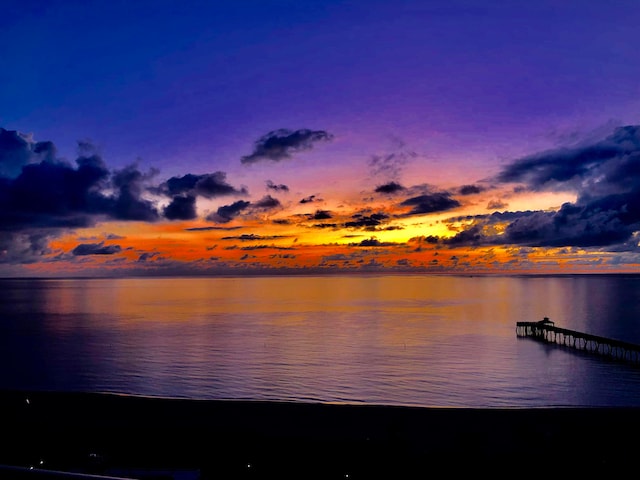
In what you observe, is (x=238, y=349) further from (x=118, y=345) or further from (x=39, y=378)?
(x=39, y=378)

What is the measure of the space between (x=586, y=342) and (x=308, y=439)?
178 feet

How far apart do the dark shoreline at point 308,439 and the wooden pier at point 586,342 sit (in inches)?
1096

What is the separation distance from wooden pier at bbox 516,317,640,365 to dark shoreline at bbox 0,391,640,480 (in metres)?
27.8


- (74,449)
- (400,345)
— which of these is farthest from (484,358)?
(74,449)

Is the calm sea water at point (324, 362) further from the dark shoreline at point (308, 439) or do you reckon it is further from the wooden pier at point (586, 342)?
the dark shoreline at point (308, 439)

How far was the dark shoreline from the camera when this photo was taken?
68.6ft

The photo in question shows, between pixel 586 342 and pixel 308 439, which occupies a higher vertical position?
pixel 308 439

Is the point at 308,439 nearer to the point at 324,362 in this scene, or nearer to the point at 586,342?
the point at 324,362

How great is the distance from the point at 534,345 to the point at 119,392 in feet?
170

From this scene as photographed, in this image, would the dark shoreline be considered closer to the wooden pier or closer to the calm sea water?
the calm sea water

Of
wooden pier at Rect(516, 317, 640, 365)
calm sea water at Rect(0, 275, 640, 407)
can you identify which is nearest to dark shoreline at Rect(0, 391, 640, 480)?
calm sea water at Rect(0, 275, 640, 407)

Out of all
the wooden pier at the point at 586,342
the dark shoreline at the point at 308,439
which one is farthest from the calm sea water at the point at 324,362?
the dark shoreline at the point at 308,439

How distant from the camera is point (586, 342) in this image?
217ft

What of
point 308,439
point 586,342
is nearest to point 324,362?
point 308,439
